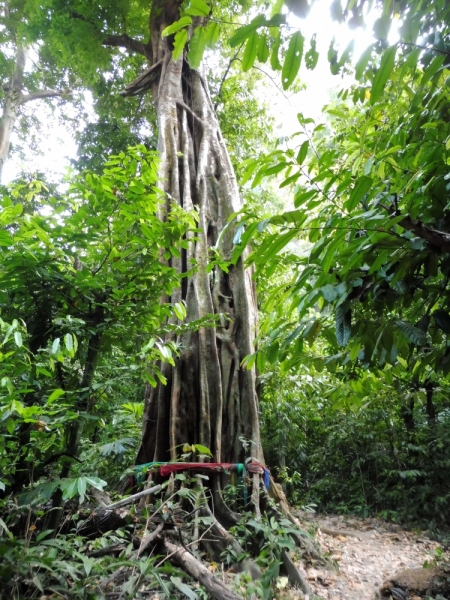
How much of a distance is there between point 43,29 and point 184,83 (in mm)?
2158

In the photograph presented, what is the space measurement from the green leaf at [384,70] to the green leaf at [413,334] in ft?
2.04

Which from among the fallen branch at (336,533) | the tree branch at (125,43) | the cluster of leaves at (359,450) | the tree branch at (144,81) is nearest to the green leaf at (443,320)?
the cluster of leaves at (359,450)

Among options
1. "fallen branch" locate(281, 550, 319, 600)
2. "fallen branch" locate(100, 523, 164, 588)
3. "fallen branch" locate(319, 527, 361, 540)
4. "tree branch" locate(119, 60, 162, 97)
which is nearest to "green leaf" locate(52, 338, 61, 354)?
"fallen branch" locate(100, 523, 164, 588)

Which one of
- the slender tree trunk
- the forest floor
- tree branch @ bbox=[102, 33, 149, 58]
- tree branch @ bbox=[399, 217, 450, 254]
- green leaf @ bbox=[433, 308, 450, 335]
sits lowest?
the forest floor

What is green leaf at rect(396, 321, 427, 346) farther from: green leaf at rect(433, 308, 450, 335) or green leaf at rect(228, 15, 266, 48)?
green leaf at rect(228, 15, 266, 48)

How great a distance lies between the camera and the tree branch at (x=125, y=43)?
6.03 meters

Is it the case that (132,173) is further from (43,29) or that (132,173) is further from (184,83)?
(43,29)

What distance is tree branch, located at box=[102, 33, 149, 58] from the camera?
6031 millimetres

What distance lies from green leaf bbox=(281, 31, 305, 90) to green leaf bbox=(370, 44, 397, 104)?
0.66ft

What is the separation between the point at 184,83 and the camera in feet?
18.9

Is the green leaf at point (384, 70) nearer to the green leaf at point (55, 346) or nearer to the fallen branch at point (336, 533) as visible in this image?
the green leaf at point (55, 346)

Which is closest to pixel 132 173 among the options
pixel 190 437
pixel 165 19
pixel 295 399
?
pixel 190 437

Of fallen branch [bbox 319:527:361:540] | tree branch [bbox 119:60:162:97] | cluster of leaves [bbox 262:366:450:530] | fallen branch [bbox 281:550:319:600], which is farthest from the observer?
tree branch [bbox 119:60:162:97]

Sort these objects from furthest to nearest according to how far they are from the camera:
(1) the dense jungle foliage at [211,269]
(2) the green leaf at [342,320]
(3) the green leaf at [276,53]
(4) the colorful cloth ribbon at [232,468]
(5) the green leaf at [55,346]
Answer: (4) the colorful cloth ribbon at [232,468]
(5) the green leaf at [55,346]
(2) the green leaf at [342,320]
(1) the dense jungle foliage at [211,269]
(3) the green leaf at [276,53]
